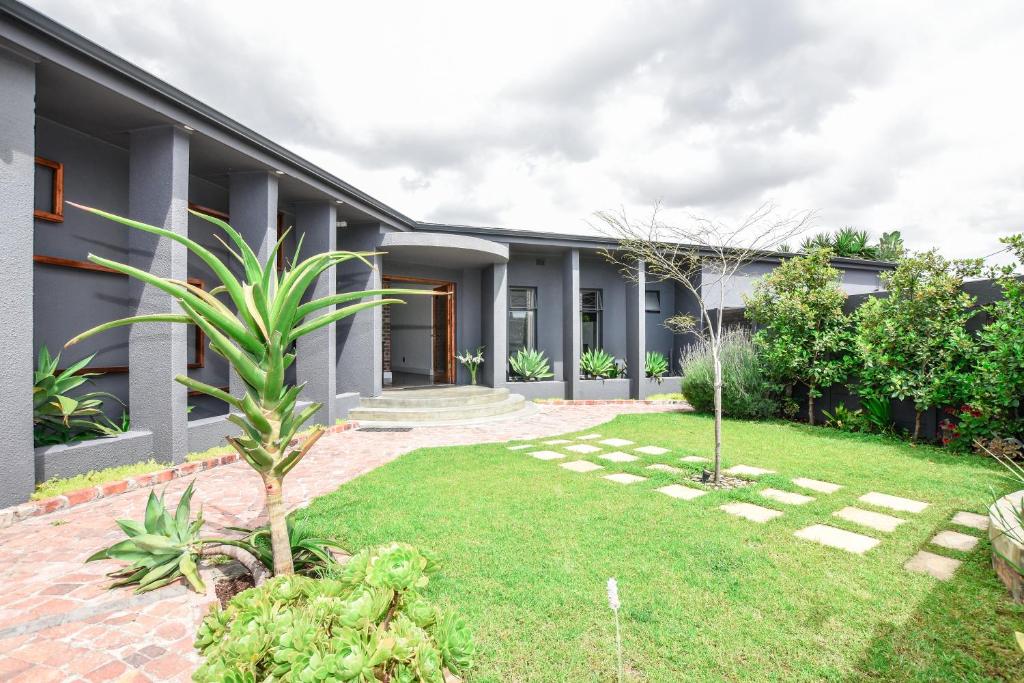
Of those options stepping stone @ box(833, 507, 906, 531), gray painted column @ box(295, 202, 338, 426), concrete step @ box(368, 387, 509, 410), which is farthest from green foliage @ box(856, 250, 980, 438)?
gray painted column @ box(295, 202, 338, 426)

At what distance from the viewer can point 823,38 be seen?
6.29 metres

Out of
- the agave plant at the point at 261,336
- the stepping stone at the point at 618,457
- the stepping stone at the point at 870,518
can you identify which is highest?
the agave plant at the point at 261,336

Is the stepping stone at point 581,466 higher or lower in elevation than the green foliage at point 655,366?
lower

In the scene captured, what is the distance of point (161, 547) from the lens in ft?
8.16

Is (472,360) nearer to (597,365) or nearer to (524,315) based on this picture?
(524,315)

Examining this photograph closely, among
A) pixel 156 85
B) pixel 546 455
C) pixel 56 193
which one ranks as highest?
pixel 156 85

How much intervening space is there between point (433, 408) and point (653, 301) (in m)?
7.61

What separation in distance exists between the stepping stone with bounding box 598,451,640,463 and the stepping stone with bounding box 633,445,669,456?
→ 26cm

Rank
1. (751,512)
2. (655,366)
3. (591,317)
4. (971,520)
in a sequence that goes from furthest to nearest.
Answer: (591,317) < (655,366) < (751,512) < (971,520)

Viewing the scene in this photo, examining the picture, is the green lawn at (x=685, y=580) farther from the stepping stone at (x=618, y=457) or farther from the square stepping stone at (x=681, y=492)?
the stepping stone at (x=618, y=457)

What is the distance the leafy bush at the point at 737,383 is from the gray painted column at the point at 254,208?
7.87m

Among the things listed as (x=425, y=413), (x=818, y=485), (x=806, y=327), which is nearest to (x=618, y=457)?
(x=818, y=485)

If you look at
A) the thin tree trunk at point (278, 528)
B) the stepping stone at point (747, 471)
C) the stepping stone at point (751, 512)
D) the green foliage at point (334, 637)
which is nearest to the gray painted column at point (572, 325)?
the stepping stone at point (747, 471)

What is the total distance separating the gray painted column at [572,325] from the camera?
36.9 ft
